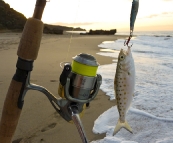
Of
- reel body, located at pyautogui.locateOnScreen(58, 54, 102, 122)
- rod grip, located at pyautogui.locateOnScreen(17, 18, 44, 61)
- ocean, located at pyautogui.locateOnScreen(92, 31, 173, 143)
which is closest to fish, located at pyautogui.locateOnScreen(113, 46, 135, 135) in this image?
reel body, located at pyautogui.locateOnScreen(58, 54, 102, 122)

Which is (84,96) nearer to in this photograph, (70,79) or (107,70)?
(70,79)

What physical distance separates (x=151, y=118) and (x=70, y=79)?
6.86 feet

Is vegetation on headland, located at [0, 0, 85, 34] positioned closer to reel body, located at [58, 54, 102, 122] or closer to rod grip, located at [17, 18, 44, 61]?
rod grip, located at [17, 18, 44, 61]

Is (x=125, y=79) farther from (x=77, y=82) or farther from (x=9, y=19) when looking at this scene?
(x=9, y=19)

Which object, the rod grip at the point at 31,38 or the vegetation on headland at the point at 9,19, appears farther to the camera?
the vegetation on headland at the point at 9,19

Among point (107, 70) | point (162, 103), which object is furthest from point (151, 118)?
point (107, 70)

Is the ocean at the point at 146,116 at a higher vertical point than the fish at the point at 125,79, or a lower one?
lower

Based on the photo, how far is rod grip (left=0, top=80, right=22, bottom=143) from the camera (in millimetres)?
1740

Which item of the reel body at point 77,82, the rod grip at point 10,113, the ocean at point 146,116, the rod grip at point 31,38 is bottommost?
the ocean at point 146,116

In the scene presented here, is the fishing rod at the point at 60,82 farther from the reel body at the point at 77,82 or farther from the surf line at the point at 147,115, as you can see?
the surf line at the point at 147,115

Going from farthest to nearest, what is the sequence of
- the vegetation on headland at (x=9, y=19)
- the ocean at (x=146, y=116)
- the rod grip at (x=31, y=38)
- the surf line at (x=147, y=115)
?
the vegetation on headland at (x=9, y=19) < the surf line at (x=147, y=115) < the ocean at (x=146, y=116) < the rod grip at (x=31, y=38)

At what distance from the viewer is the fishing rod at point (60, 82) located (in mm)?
1651

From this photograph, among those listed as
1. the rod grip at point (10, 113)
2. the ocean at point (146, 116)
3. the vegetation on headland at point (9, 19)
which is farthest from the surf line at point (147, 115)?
the vegetation on headland at point (9, 19)

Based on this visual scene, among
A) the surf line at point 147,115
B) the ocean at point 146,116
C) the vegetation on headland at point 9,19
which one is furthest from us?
the vegetation on headland at point 9,19
